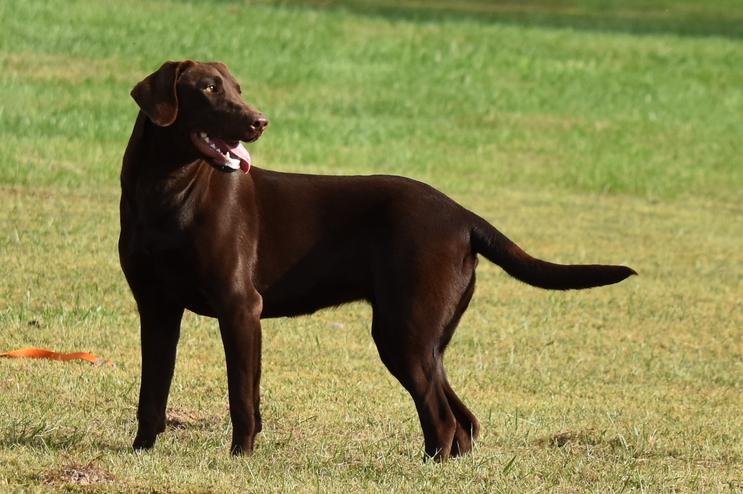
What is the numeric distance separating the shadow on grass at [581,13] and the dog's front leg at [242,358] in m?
25.4

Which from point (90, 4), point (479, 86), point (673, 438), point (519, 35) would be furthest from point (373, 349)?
point (519, 35)

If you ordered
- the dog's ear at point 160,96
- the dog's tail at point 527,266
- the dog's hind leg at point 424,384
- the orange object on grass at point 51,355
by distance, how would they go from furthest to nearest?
the orange object on grass at point 51,355 < the dog's tail at point 527,266 < the dog's hind leg at point 424,384 < the dog's ear at point 160,96

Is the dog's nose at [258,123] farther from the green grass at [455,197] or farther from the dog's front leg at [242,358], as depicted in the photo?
the green grass at [455,197]

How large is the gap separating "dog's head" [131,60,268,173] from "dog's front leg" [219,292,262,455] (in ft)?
1.91

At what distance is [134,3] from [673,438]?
70.2ft

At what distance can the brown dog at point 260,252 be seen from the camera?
638 centimetres

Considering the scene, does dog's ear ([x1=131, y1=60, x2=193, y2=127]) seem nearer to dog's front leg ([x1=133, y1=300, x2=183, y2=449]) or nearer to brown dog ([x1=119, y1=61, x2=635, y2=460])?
brown dog ([x1=119, y1=61, x2=635, y2=460])

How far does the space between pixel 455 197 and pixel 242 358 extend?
1173 centimetres

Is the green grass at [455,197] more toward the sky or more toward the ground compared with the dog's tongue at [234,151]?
more toward the ground

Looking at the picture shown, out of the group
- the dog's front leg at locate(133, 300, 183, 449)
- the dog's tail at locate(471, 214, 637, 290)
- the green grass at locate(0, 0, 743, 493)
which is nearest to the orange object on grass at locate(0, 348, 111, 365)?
the green grass at locate(0, 0, 743, 493)

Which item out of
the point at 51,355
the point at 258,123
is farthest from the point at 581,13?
Result: the point at 258,123

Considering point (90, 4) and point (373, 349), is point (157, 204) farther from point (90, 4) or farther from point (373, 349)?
point (90, 4)

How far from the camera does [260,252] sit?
6.66 metres

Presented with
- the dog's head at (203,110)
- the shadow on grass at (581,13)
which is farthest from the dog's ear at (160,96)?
the shadow on grass at (581,13)
